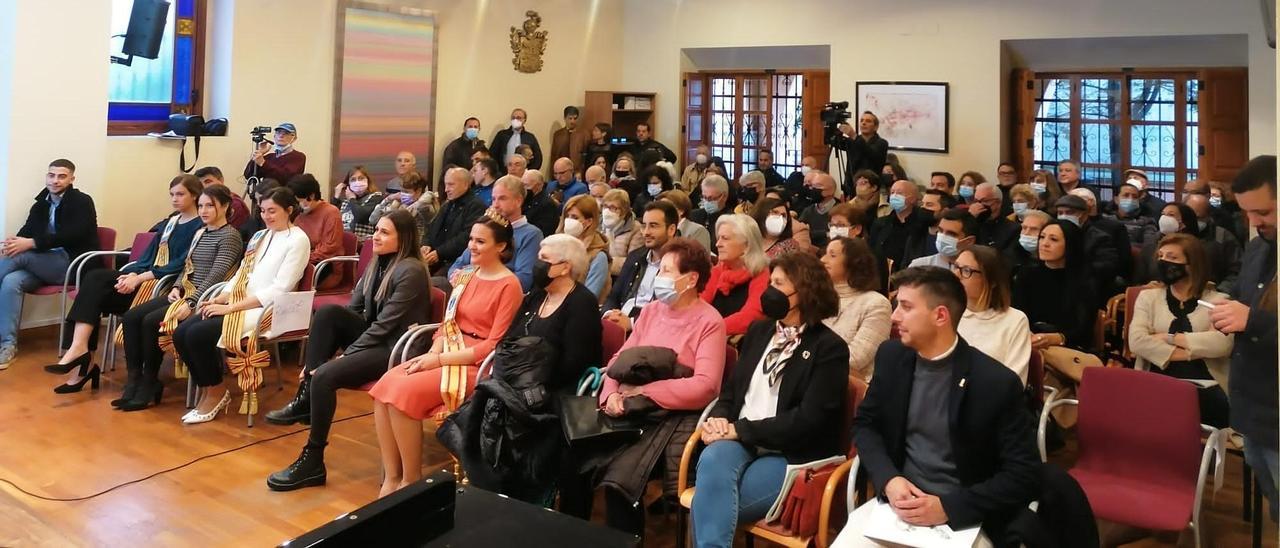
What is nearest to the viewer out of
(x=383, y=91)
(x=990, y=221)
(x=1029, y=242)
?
(x=1029, y=242)

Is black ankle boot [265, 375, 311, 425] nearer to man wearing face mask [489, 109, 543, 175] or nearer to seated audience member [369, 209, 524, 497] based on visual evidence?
seated audience member [369, 209, 524, 497]

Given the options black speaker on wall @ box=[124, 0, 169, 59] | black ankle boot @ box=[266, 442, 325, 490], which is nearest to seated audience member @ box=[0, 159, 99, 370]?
black speaker on wall @ box=[124, 0, 169, 59]

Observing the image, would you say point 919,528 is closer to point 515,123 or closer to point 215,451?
point 215,451

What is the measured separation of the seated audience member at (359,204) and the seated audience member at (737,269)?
3427mm

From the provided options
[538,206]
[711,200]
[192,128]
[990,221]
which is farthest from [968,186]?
[192,128]

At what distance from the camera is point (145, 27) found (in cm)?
793

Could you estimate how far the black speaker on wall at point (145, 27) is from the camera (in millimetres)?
7895

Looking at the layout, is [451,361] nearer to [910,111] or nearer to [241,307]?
[241,307]

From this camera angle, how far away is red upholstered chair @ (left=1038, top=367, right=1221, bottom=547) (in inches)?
120

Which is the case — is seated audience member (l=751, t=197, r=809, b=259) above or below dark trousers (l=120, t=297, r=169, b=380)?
above

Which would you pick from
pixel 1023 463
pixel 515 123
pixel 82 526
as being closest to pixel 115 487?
pixel 82 526

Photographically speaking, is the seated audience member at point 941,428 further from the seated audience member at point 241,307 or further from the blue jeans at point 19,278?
the blue jeans at point 19,278

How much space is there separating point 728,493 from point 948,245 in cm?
298

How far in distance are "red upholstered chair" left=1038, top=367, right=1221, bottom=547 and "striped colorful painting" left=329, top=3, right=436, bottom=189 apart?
25.7 feet
